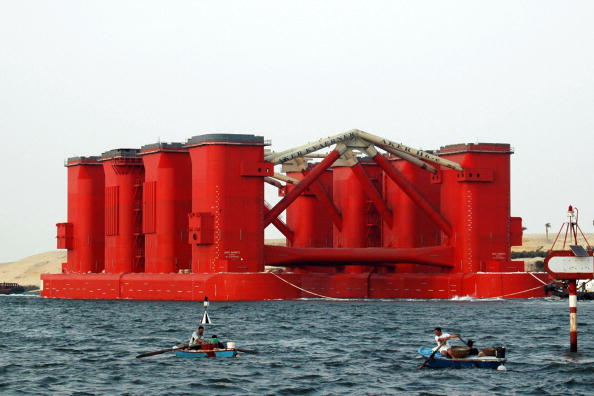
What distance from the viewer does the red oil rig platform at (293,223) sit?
106250 millimetres

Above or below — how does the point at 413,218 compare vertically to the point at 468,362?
above

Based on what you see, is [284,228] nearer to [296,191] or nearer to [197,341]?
[296,191]

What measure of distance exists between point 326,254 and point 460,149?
1494 centimetres

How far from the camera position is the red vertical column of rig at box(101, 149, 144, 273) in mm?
123562

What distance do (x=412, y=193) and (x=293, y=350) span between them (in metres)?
54.7

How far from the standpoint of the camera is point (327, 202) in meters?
128

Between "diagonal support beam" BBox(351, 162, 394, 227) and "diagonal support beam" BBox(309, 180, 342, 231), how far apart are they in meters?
5.10

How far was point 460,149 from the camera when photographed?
370 ft

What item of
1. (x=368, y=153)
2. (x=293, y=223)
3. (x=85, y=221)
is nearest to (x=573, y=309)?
(x=368, y=153)

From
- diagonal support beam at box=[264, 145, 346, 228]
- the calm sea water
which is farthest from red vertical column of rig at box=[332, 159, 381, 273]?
the calm sea water

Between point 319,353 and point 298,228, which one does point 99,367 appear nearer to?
point 319,353

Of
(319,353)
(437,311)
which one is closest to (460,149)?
(437,311)

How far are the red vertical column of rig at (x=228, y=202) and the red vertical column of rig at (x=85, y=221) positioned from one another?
29183 millimetres

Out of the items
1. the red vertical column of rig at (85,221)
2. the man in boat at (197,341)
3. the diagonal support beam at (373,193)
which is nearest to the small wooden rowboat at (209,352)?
the man in boat at (197,341)
